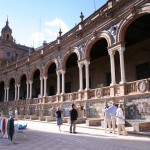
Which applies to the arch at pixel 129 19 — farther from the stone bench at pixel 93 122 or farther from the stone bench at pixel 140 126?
the stone bench at pixel 140 126

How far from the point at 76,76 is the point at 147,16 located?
15.3 metres

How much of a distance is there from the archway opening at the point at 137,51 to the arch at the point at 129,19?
0.96 m

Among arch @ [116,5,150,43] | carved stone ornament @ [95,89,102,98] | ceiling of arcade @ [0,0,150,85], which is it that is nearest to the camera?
arch @ [116,5,150,43]

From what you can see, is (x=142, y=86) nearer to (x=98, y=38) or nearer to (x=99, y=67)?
(x=98, y=38)

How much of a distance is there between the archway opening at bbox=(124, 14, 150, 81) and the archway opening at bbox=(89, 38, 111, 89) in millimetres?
2730

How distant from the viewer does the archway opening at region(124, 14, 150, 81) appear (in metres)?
18.7

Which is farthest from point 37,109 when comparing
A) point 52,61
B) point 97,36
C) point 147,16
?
point 147,16

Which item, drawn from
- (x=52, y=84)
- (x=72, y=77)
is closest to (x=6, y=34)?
(x=52, y=84)

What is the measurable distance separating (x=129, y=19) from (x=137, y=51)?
5.75 metres

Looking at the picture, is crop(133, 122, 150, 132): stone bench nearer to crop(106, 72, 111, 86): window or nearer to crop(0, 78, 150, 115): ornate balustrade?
crop(0, 78, 150, 115): ornate balustrade

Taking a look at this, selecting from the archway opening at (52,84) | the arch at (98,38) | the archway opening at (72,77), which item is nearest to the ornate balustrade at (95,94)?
the arch at (98,38)

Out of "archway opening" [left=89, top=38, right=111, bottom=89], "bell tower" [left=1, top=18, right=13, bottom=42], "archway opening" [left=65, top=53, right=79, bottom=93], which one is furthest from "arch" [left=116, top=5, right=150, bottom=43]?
"bell tower" [left=1, top=18, right=13, bottom=42]

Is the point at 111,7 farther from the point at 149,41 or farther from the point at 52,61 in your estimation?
the point at 52,61

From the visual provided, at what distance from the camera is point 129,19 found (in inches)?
648
